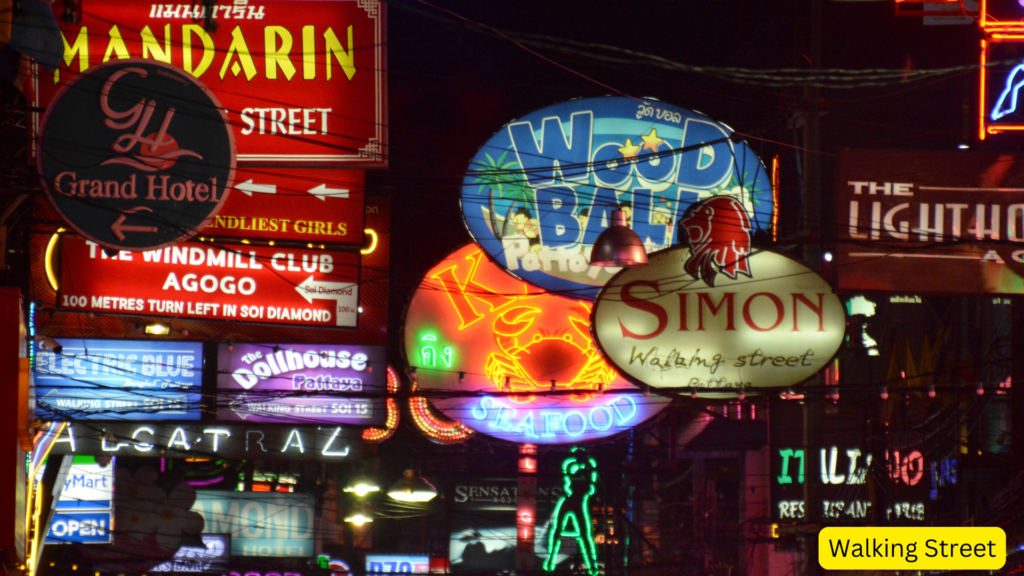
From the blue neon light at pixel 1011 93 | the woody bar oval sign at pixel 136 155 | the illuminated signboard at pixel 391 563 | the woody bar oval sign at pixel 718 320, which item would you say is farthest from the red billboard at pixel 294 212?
the illuminated signboard at pixel 391 563

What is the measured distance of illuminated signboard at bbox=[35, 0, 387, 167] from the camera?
525 inches

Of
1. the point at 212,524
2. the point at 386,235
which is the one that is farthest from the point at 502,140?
the point at 212,524

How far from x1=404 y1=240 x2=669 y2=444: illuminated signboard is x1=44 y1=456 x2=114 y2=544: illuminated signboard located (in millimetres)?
10747

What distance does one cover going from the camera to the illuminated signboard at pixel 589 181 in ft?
53.5

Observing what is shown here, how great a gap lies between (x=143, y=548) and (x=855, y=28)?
18.0 metres

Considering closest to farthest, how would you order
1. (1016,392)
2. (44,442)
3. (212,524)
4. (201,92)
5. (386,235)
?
(201,92) < (1016,392) < (44,442) < (386,235) < (212,524)

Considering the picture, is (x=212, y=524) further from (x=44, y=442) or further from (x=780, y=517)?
(x=780, y=517)

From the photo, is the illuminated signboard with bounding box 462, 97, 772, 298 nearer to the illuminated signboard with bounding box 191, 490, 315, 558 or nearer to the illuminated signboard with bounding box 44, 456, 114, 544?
the illuminated signboard with bounding box 44, 456, 114, 544

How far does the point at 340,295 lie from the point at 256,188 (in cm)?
218

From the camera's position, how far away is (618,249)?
1335 cm

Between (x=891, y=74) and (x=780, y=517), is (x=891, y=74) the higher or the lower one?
the higher one

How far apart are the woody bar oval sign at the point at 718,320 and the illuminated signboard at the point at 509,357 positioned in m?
2.09

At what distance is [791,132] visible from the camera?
17.0 m
